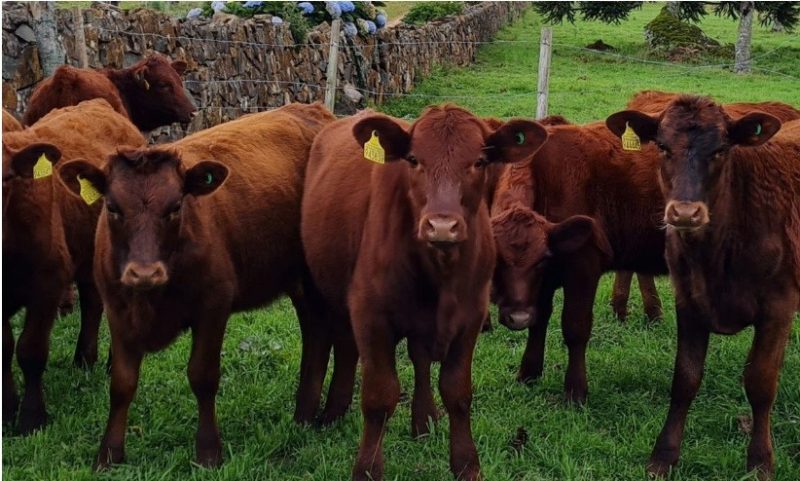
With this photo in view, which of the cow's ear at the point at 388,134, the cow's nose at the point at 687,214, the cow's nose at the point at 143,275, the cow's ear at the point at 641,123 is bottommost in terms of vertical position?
the cow's nose at the point at 143,275

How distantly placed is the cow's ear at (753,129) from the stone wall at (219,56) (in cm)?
741

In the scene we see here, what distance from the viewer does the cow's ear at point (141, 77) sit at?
9.86 m

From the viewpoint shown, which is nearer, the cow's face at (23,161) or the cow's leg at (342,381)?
the cow's face at (23,161)

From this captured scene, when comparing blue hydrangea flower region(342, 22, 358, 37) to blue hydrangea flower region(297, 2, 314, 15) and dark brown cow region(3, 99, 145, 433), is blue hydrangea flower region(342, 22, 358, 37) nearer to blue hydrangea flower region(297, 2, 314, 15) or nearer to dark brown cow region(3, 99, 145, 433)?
blue hydrangea flower region(297, 2, 314, 15)

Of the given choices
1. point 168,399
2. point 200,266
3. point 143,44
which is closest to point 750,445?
point 200,266

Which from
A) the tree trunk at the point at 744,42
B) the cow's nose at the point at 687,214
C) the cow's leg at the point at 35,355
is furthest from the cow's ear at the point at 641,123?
the tree trunk at the point at 744,42

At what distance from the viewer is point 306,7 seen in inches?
629

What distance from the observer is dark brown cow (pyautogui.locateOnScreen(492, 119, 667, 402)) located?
5.73 meters

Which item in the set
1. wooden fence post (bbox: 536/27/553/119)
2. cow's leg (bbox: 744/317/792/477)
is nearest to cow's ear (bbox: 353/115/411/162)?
cow's leg (bbox: 744/317/792/477)

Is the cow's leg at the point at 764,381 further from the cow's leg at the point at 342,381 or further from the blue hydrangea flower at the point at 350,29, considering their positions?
the blue hydrangea flower at the point at 350,29

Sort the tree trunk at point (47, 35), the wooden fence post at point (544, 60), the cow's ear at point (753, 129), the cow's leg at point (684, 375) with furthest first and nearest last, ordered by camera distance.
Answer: the wooden fence post at point (544, 60) → the tree trunk at point (47, 35) → the cow's leg at point (684, 375) → the cow's ear at point (753, 129)

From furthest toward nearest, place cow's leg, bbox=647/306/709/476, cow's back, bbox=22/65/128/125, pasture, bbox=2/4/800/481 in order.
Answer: cow's back, bbox=22/65/128/125 → cow's leg, bbox=647/306/709/476 → pasture, bbox=2/4/800/481

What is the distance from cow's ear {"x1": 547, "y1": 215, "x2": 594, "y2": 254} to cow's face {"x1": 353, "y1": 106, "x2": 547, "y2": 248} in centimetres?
134

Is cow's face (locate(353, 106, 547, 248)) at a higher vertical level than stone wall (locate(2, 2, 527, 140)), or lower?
higher
